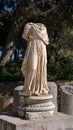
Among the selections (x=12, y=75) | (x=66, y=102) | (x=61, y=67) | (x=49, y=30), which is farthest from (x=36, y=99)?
(x=61, y=67)

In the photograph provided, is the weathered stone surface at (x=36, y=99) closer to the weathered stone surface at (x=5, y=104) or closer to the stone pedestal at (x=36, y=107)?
the stone pedestal at (x=36, y=107)

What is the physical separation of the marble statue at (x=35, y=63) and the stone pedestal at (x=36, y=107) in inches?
4.8

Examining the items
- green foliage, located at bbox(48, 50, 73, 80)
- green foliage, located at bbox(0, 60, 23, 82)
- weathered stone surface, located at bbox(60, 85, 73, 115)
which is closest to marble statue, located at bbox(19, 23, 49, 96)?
weathered stone surface, located at bbox(60, 85, 73, 115)

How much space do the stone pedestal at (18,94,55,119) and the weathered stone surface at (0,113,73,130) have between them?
0.13 meters

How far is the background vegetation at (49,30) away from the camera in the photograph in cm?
1444

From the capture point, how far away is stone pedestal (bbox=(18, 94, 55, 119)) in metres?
6.44

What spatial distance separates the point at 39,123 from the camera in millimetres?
6246

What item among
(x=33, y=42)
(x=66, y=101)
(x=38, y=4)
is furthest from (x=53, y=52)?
(x=33, y=42)

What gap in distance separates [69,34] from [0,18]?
4.84 meters

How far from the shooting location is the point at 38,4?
14.7m

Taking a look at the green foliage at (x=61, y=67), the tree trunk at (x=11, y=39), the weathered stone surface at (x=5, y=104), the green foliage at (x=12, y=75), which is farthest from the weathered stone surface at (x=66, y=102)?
the tree trunk at (x=11, y=39)

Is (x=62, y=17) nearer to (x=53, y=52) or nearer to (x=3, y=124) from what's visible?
(x=53, y=52)

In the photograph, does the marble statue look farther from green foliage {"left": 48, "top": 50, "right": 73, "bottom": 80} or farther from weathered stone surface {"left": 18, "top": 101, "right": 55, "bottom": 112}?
green foliage {"left": 48, "top": 50, "right": 73, "bottom": 80}

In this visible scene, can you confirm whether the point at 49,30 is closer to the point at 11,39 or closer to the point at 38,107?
the point at 11,39
